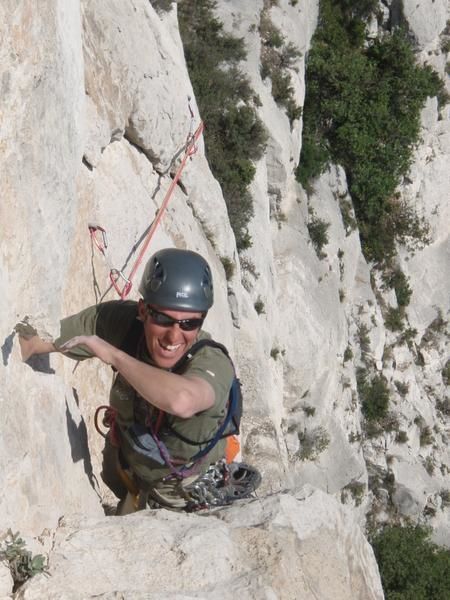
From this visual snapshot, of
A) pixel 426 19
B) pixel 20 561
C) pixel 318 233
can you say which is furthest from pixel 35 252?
pixel 426 19

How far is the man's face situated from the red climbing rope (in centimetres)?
314

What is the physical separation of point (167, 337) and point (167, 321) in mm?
104

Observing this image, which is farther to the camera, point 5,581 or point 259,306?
point 259,306

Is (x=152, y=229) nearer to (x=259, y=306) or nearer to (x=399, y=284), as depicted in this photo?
(x=259, y=306)

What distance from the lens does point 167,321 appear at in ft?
17.3

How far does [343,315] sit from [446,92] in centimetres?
953

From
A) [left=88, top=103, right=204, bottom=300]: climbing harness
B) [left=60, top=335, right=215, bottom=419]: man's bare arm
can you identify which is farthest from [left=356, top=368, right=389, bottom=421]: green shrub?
[left=60, top=335, right=215, bottom=419]: man's bare arm

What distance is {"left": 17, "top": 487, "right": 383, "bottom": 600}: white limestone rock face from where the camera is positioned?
462cm

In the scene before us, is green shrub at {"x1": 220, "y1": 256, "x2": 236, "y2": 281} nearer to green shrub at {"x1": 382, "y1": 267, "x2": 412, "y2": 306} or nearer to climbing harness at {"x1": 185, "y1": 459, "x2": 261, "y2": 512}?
climbing harness at {"x1": 185, "y1": 459, "x2": 261, "y2": 512}

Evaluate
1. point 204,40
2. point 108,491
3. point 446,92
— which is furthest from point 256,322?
point 446,92

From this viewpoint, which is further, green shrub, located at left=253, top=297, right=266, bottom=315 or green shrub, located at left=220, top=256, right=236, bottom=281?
green shrub, located at left=253, top=297, right=266, bottom=315

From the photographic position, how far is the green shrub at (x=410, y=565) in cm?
2417

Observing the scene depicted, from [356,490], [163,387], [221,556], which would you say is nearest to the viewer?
[163,387]

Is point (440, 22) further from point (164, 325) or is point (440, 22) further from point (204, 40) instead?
point (164, 325)
